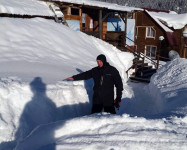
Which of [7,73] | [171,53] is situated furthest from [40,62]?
[171,53]

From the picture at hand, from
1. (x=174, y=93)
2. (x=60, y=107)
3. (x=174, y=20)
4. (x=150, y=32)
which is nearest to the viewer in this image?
(x=60, y=107)

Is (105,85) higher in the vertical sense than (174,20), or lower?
lower

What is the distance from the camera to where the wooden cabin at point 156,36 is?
19.5 meters

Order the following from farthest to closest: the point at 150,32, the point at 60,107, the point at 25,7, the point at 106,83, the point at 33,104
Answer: the point at 150,32 → the point at 25,7 → the point at 60,107 → the point at 106,83 → the point at 33,104

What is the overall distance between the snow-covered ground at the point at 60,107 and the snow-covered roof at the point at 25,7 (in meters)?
A: 0.84

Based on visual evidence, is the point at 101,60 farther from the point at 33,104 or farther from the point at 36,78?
the point at 36,78

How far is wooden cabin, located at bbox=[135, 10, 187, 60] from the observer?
1945 cm

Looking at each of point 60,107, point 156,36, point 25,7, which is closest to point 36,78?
point 60,107

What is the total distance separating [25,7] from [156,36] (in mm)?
15287

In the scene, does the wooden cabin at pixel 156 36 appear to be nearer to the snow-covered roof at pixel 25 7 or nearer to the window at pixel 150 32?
the window at pixel 150 32

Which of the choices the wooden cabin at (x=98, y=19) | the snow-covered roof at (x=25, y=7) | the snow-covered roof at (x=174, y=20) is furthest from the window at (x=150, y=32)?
the snow-covered roof at (x=25, y=7)

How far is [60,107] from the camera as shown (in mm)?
3705

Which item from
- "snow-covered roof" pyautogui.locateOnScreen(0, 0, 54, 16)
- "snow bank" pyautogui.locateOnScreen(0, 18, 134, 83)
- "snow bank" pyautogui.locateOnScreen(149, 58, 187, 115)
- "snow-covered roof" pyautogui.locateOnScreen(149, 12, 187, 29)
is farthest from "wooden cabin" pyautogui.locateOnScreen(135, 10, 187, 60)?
"snow bank" pyautogui.locateOnScreen(149, 58, 187, 115)

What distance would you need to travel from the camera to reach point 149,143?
85.6 inches
